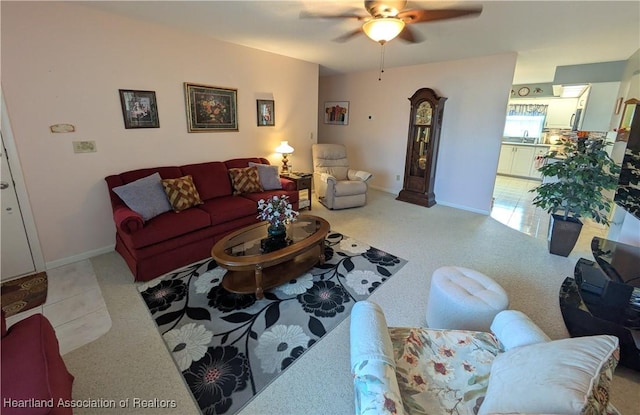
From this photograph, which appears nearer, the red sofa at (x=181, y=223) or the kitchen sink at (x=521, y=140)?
the red sofa at (x=181, y=223)

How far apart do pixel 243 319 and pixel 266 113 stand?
326 centimetres

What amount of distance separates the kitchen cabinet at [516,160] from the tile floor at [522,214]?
824 millimetres

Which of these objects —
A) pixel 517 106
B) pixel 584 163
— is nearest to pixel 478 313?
pixel 584 163

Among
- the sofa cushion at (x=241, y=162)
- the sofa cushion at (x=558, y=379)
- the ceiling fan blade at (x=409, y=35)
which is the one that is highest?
the ceiling fan blade at (x=409, y=35)

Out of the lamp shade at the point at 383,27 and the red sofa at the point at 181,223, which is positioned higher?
the lamp shade at the point at 383,27

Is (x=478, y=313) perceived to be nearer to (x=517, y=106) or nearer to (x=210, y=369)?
(x=210, y=369)

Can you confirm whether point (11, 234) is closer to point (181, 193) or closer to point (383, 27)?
point (181, 193)

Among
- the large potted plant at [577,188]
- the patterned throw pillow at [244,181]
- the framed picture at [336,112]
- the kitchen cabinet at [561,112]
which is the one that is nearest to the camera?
the large potted plant at [577,188]

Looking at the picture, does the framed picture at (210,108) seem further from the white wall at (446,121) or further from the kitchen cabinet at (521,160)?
the kitchen cabinet at (521,160)

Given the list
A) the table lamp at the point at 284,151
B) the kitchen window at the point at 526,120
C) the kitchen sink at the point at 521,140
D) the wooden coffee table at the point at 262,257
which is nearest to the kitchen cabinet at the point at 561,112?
the kitchen window at the point at 526,120

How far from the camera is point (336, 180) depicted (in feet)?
15.3

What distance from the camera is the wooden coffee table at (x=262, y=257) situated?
7.37 feet

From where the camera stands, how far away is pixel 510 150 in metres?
7.39

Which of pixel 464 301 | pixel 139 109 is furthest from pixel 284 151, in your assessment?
pixel 464 301
